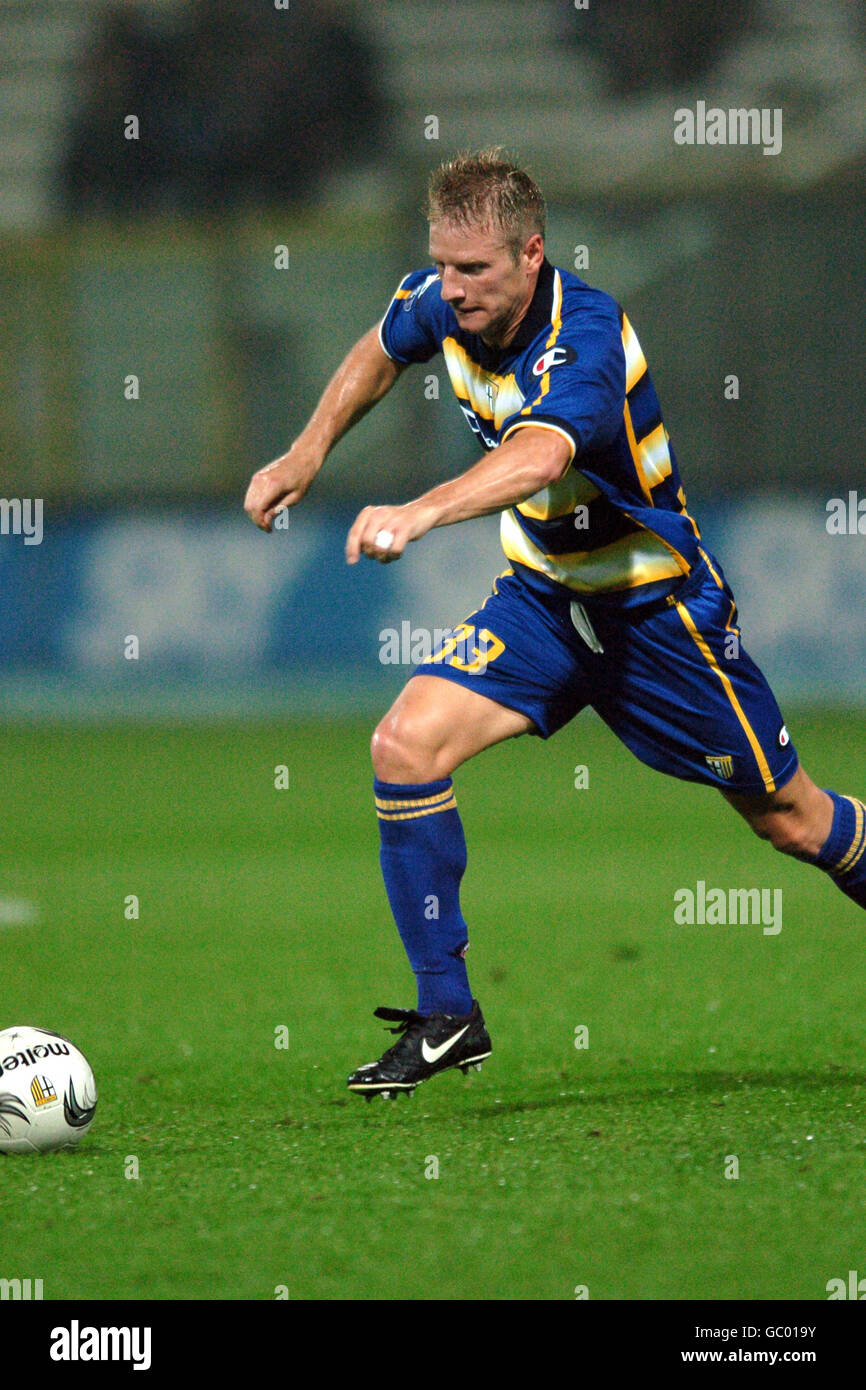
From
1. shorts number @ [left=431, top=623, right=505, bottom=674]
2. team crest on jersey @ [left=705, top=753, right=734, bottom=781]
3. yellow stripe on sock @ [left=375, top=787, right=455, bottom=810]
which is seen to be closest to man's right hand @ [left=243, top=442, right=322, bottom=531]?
shorts number @ [left=431, top=623, right=505, bottom=674]

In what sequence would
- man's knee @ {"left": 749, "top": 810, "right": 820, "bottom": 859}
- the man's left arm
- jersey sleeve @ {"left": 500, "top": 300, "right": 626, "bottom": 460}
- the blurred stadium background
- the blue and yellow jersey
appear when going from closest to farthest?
the man's left arm
jersey sleeve @ {"left": 500, "top": 300, "right": 626, "bottom": 460}
the blue and yellow jersey
man's knee @ {"left": 749, "top": 810, "right": 820, "bottom": 859}
the blurred stadium background

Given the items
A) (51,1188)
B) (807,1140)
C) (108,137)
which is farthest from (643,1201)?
(108,137)

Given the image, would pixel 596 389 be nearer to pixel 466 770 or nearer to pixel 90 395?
pixel 466 770

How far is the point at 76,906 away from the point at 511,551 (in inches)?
154

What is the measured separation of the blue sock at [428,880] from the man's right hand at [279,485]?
71 cm

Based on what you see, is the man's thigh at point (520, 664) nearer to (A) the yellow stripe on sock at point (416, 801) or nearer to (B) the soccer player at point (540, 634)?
(B) the soccer player at point (540, 634)

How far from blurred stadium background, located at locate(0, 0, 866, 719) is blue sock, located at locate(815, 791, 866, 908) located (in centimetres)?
962

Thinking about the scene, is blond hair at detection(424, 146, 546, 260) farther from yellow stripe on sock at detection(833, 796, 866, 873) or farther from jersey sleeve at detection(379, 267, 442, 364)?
yellow stripe on sock at detection(833, 796, 866, 873)

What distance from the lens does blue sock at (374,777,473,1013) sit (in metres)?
4.61

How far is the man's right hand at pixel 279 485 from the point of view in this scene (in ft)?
15.6

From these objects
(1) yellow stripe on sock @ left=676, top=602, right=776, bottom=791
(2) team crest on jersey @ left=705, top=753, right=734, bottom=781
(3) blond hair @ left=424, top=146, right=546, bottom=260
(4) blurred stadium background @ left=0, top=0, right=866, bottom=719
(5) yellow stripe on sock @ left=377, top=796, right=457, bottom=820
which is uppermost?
(4) blurred stadium background @ left=0, top=0, right=866, bottom=719

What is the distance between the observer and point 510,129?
17.5 meters

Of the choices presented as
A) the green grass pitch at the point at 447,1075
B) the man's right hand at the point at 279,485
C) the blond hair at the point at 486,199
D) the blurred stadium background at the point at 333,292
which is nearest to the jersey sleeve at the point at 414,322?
the man's right hand at the point at 279,485

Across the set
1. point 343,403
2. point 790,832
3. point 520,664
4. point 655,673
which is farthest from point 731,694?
point 343,403
